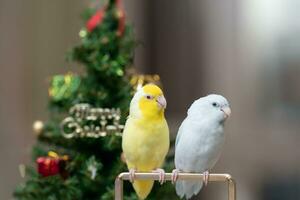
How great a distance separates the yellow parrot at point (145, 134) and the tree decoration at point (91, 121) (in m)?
0.25

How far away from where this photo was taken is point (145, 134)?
0.67 m

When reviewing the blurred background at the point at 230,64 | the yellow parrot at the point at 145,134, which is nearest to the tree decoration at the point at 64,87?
the yellow parrot at the point at 145,134

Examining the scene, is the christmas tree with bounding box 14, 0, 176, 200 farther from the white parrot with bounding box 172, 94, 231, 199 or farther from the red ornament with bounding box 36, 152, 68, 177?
the white parrot with bounding box 172, 94, 231, 199

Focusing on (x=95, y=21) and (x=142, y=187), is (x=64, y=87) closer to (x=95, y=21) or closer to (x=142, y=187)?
(x=95, y=21)

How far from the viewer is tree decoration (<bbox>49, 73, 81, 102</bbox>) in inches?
39.3

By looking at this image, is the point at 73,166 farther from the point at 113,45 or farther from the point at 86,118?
the point at 113,45

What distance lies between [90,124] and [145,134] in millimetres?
305

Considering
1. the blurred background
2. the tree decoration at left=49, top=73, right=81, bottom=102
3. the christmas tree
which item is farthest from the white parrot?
the blurred background

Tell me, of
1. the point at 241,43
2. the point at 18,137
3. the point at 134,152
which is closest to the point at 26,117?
the point at 18,137

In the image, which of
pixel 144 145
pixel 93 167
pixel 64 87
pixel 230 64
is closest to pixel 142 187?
pixel 144 145

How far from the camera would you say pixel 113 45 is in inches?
39.3

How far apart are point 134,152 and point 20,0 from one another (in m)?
0.94

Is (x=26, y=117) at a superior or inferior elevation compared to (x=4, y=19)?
inferior

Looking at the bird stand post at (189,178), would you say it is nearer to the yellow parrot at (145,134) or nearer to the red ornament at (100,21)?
the yellow parrot at (145,134)
